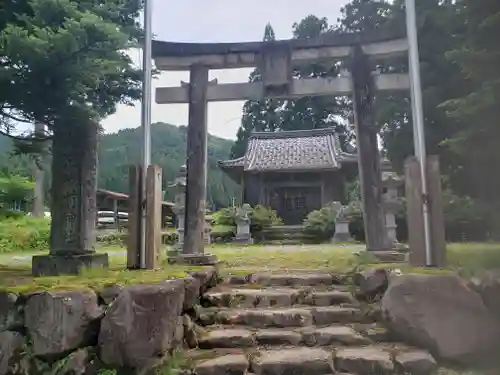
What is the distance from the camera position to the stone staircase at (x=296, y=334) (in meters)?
3.10

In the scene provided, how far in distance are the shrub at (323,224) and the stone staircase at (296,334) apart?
11.7 m

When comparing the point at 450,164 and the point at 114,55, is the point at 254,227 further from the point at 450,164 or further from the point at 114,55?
the point at 114,55

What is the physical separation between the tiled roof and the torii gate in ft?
41.9

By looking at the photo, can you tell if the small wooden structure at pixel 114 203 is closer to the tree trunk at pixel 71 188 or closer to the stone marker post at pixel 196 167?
the stone marker post at pixel 196 167

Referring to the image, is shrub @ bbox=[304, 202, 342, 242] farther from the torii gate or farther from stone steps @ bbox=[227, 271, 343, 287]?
stone steps @ bbox=[227, 271, 343, 287]

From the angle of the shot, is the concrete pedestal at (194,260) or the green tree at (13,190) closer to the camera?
the green tree at (13,190)

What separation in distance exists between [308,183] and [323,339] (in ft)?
57.9

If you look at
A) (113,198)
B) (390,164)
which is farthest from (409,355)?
(113,198)

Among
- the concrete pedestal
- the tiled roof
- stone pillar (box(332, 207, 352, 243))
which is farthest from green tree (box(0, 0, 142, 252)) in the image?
the tiled roof

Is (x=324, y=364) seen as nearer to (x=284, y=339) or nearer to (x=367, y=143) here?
(x=284, y=339)

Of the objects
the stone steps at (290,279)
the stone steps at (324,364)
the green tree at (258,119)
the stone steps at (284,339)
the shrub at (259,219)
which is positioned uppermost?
the green tree at (258,119)

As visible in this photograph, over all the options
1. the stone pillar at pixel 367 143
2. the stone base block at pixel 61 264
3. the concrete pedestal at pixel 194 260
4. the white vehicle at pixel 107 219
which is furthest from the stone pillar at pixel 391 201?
the white vehicle at pixel 107 219

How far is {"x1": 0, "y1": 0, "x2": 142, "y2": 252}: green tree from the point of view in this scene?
16.2ft

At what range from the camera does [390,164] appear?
532 inches
